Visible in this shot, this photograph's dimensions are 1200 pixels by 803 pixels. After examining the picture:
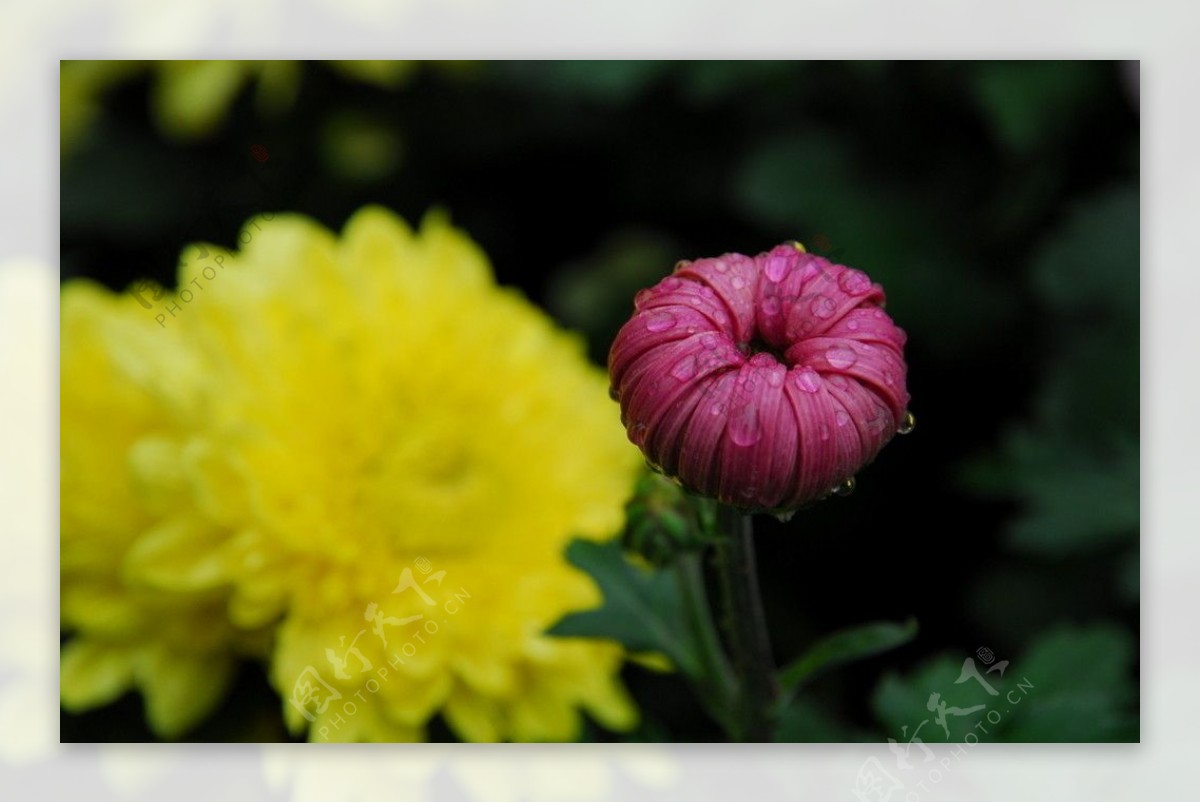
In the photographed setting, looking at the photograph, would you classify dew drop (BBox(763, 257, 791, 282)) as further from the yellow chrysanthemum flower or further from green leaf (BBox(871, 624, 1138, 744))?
green leaf (BBox(871, 624, 1138, 744))

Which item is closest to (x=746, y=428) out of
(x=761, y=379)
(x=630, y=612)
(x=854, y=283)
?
(x=761, y=379)

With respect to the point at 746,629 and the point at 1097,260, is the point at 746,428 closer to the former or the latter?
the point at 746,629

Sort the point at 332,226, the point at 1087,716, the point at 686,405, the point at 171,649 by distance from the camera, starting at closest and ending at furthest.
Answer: the point at 686,405 → the point at 171,649 → the point at 1087,716 → the point at 332,226

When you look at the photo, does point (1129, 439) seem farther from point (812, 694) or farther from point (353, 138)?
point (353, 138)

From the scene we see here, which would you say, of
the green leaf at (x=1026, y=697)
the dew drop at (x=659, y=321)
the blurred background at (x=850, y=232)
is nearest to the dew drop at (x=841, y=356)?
the dew drop at (x=659, y=321)

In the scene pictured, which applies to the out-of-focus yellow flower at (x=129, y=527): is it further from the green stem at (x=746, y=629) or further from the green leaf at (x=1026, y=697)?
the green leaf at (x=1026, y=697)

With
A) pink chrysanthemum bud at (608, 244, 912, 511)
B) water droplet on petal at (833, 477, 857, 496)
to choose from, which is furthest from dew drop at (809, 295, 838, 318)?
water droplet on petal at (833, 477, 857, 496)

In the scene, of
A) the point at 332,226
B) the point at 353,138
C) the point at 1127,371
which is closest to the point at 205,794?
the point at 332,226
